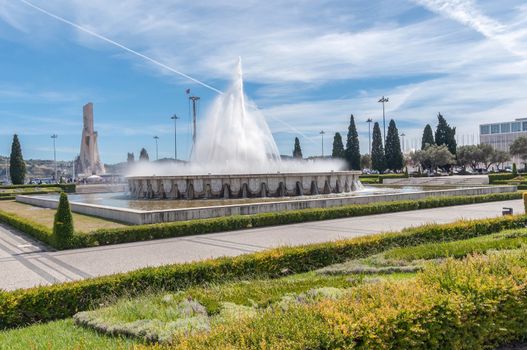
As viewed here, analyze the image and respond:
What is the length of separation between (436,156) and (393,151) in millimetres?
6041

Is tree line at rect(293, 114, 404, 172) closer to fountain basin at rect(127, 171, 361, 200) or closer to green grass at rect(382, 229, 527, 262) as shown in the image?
fountain basin at rect(127, 171, 361, 200)

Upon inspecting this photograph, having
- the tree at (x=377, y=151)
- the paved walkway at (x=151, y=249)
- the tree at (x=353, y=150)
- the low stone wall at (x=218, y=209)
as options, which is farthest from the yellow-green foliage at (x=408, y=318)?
the tree at (x=377, y=151)

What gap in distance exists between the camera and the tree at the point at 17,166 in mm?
56406

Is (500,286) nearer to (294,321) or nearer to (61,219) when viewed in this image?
(294,321)

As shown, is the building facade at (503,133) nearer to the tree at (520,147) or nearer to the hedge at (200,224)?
the tree at (520,147)

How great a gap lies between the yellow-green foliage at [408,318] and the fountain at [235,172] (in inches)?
741

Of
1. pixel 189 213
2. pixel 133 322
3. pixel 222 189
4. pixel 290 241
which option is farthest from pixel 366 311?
pixel 222 189

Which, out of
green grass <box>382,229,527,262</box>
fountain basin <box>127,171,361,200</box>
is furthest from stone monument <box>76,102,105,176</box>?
green grass <box>382,229,527,262</box>

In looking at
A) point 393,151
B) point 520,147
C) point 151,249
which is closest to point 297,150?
point 393,151

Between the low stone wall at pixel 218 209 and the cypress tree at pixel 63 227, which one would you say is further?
the low stone wall at pixel 218 209

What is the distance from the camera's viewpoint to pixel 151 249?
41.0 ft

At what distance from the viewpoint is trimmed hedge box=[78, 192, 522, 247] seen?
1351cm

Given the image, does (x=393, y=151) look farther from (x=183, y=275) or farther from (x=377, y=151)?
(x=183, y=275)

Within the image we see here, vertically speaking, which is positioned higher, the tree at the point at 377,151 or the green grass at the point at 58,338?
the tree at the point at 377,151
